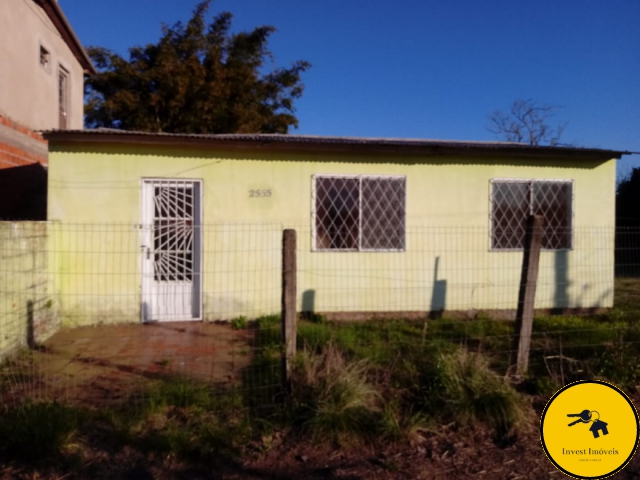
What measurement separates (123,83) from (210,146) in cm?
1449

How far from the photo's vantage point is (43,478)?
339cm

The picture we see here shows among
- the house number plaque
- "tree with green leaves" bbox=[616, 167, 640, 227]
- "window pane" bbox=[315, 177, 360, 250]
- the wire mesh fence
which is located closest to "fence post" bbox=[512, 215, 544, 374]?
the wire mesh fence


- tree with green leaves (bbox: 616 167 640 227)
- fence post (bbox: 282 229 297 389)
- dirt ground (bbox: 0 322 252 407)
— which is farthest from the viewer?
tree with green leaves (bbox: 616 167 640 227)

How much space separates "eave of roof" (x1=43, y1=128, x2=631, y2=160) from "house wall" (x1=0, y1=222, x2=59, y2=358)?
1.32 metres

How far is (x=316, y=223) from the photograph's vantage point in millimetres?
7941

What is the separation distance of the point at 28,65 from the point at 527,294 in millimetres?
9108

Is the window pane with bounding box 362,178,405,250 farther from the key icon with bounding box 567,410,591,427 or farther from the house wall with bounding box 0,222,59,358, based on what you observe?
the key icon with bounding box 567,410,591,427

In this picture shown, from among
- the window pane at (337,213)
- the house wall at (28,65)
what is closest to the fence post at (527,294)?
the window pane at (337,213)

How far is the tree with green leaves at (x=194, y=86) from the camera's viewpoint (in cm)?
1870

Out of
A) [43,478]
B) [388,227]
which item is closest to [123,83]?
[388,227]

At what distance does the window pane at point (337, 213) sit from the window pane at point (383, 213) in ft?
0.45

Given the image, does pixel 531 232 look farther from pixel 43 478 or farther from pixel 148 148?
pixel 148 148

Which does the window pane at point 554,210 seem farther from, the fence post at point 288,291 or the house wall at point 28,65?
the house wall at point 28,65

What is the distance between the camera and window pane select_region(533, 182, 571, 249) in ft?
28.1
